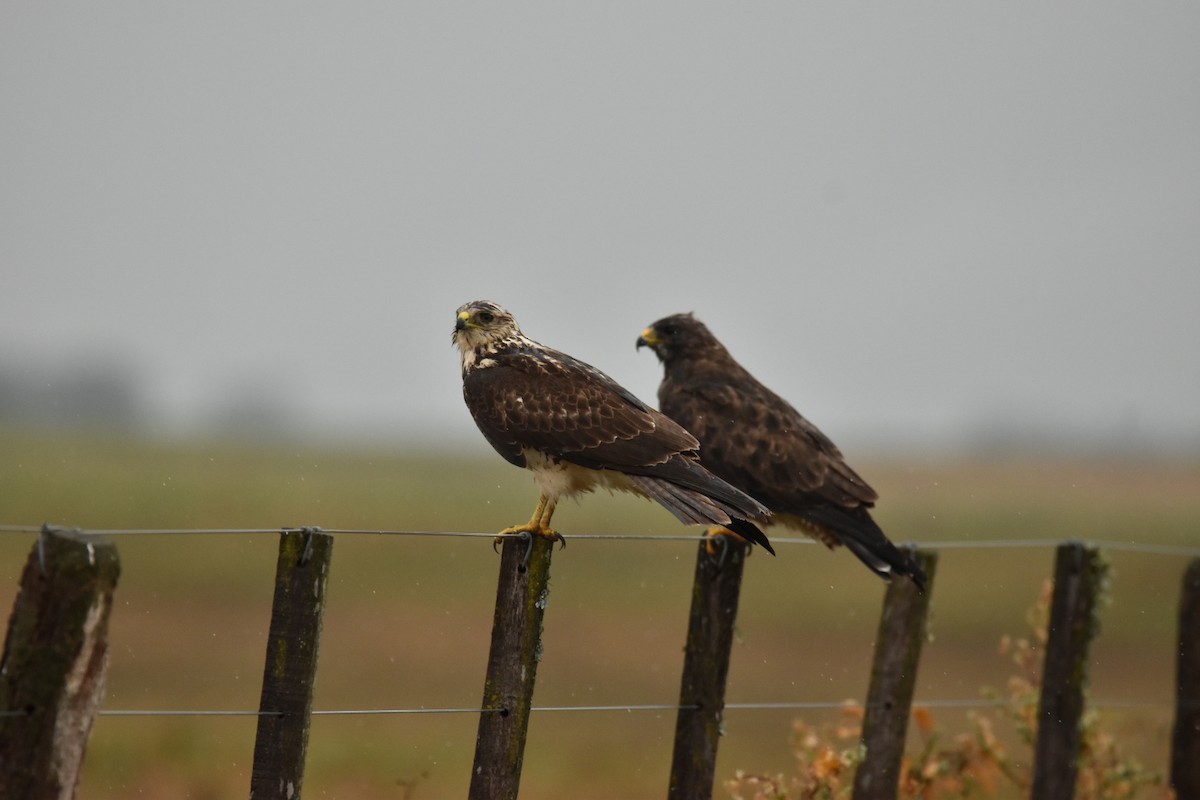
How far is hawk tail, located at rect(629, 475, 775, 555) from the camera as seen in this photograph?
575 cm

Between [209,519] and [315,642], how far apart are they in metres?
39.6

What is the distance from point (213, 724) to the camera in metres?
16.1

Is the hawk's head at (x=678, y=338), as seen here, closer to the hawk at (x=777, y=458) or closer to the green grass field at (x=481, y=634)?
the hawk at (x=777, y=458)

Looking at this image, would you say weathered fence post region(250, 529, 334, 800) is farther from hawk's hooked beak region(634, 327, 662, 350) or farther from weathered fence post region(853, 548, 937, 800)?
hawk's hooked beak region(634, 327, 662, 350)

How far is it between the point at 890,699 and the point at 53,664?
12.2 feet

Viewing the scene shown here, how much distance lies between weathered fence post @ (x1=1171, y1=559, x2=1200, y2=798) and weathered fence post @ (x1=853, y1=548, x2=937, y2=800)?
6.36 feet

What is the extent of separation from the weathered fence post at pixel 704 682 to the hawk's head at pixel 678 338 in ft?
9.99

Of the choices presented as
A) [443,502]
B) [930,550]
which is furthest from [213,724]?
[443,502]

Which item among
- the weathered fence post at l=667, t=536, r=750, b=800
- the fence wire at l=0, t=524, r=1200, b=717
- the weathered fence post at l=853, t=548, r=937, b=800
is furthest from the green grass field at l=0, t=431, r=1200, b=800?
the weathered fence post at l=853, t=548, r=937, b=800

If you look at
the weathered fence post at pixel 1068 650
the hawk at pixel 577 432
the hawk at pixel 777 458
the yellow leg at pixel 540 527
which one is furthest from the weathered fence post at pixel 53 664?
the weathered fence post at pixel 1068 650

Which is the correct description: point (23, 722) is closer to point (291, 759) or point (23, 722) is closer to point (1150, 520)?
point (291, 759)

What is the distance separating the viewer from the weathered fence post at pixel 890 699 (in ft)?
20.2

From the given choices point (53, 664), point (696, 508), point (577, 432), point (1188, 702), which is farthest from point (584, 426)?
point (1188, 702)

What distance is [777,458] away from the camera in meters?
7.53
